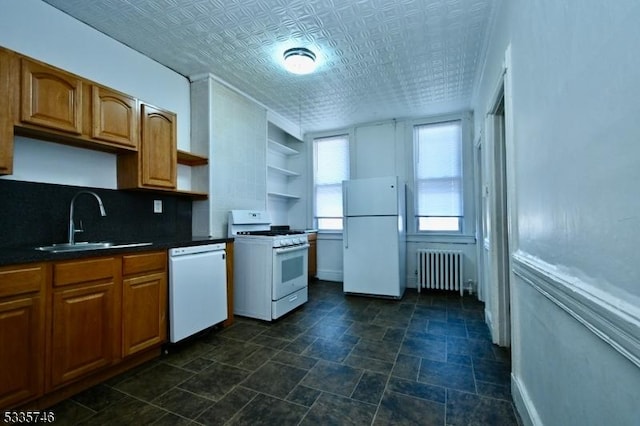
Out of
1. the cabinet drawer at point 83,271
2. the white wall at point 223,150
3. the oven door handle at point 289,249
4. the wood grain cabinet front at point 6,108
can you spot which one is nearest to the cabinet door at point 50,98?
the wood grain cabinet front at point 6,108

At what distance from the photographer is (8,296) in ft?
4.80

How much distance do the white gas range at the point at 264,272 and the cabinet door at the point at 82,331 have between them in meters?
1.35

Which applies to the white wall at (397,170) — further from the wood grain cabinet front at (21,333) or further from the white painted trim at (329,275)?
the wood grain cabinet front at (21,333)

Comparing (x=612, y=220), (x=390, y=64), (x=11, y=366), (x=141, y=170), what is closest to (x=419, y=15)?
(x=390, y=64)

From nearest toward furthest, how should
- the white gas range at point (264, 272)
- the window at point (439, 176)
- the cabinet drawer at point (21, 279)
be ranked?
the cabinet drawer at point (21, 279)
the white gas range at point (264, 272)
the window at point (439, 176)

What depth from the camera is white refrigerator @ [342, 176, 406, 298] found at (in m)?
3.85

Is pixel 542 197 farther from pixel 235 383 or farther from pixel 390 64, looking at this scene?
pixel 390 64

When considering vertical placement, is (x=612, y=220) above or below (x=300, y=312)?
above

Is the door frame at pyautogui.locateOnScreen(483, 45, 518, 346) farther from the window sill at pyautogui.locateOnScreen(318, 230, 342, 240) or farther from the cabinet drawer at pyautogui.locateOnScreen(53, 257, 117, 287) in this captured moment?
the cabinet drawer at pyautogui.locateOnScreen(53, 257, 117, 287)

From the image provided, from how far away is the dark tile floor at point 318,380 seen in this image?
1.59 metres

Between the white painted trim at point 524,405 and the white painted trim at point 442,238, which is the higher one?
the white painted trim at point 442,238

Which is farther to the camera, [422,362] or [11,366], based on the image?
[422,362]

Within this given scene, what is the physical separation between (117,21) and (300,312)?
3.30 metres

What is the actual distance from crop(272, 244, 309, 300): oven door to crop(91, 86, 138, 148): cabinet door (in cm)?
170
